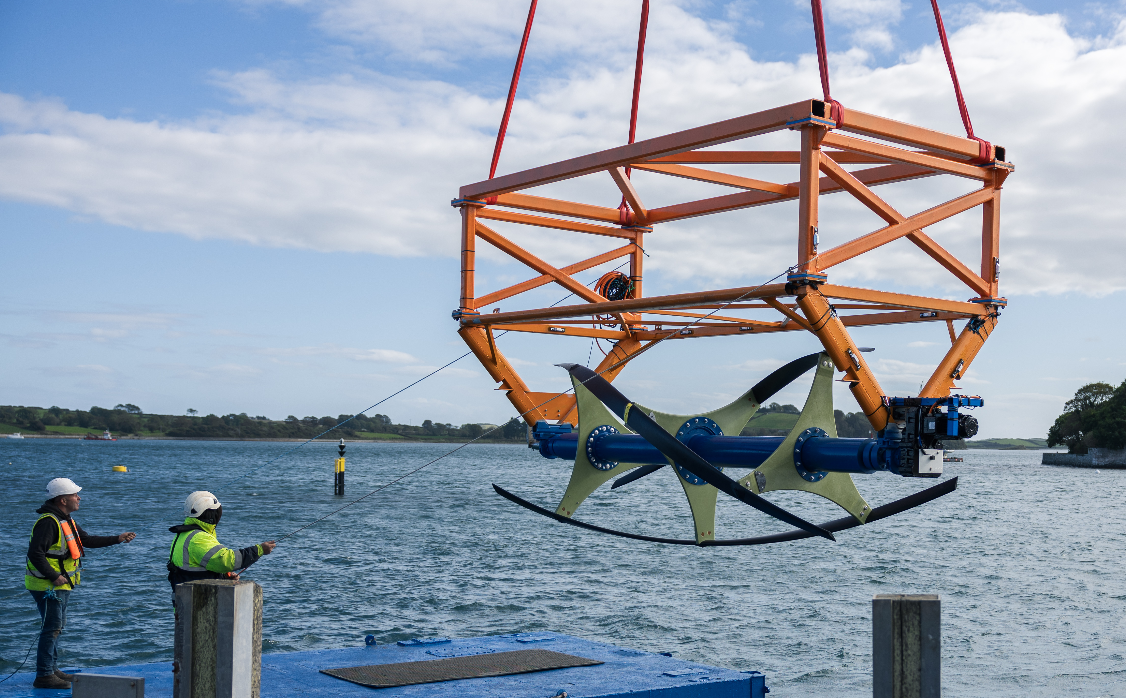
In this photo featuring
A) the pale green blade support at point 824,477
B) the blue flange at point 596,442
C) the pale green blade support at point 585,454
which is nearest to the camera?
the pale green blade support at point 824,477

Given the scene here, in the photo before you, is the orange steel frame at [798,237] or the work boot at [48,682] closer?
the orange steel frame at [798,237]

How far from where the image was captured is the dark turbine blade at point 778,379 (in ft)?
36.7

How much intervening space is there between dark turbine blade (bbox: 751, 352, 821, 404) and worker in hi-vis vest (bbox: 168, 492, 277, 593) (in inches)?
213

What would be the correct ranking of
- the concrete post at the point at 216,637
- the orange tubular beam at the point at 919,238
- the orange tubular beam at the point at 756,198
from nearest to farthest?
the concrete post at the point at 216,637 → the orange tubular beam at the point at 919,238 → the orange tubular beam at the point at 756,198

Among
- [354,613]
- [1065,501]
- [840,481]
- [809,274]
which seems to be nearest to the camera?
[809,274]

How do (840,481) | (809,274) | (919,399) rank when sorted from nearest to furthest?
(809,274) < (919,399) < (840,481)

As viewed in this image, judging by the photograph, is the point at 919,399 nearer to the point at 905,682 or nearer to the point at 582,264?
the point at 905,682

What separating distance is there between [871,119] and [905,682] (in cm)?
460

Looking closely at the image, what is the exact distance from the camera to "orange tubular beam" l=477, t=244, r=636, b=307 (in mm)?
11844

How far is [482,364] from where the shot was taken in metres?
12.1

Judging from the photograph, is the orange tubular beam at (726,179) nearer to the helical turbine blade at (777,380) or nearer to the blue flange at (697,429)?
the helical turbine blade at (777,380)

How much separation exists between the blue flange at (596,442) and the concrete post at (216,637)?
494 cm

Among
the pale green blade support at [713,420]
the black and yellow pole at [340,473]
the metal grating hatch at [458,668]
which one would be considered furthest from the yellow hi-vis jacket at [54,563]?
the black and yellow pole at [340,473]

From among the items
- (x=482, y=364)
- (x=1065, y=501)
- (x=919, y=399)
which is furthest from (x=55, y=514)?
(x=1065, y=501)
